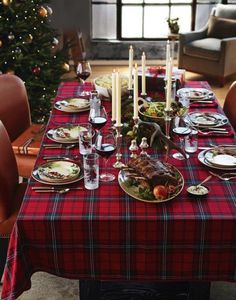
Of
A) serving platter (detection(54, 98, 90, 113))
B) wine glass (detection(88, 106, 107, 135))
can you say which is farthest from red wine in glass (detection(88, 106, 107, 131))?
serving platter (detection(54, 98, 90, 113))

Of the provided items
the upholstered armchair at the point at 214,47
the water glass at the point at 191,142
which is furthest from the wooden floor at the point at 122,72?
the water glass at the point at 191,142

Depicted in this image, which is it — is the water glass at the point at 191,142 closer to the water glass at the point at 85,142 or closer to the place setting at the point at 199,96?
the water glass at the point at 85,142

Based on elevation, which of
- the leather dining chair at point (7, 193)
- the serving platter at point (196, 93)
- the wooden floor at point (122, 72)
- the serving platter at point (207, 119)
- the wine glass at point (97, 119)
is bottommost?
the wooden floor at point (122, 72)

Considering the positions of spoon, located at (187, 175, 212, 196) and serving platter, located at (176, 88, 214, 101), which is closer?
spoon, located at (187, 175, 212, 196)

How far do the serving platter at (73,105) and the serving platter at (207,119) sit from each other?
581 mm

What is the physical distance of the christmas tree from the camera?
4008 millimetres

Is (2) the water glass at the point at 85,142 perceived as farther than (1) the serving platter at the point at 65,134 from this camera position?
No

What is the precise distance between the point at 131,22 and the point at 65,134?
184 inches

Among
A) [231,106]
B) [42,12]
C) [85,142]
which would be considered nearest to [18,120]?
[85,142]

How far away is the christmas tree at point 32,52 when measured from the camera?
13.1ft

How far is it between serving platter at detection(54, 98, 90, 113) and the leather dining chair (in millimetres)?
474

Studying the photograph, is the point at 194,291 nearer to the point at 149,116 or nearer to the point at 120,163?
the point at 120,163

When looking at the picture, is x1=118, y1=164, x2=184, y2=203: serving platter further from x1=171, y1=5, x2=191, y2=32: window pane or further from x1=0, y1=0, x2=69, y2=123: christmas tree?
x1=171, y1=5, x2=191, y2=32: window pane

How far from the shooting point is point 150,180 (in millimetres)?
1765
